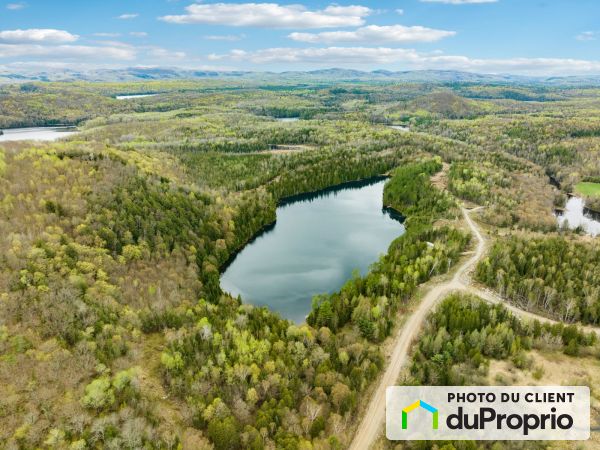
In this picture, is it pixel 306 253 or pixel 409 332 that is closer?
pixel 409 332

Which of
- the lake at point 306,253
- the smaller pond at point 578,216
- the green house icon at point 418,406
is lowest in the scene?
the green house icon at point 418,406

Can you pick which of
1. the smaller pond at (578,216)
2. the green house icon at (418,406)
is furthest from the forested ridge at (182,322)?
the smaller pond at (578,216)

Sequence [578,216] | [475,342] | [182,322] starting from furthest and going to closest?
[578,216]
[182,322]
[475,342]

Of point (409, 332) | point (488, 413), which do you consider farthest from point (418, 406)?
point (409, 332)

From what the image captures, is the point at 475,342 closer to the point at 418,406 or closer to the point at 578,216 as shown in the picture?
the point at 418,406

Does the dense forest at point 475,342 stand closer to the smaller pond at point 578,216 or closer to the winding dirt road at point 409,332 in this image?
the winding dirt road at point 409,332

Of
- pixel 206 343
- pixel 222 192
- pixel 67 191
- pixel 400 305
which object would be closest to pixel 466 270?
pixel 400 305
